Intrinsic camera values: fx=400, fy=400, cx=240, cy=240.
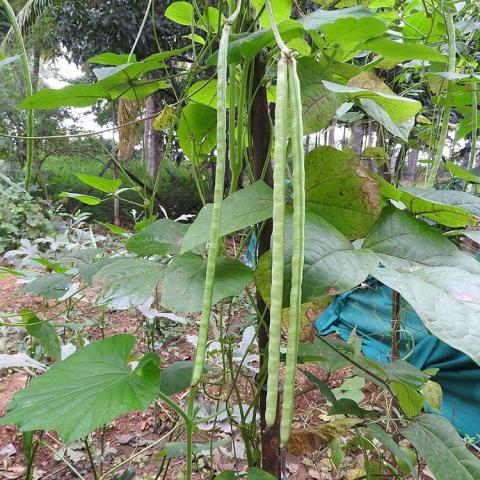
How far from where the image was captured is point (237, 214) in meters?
0.34

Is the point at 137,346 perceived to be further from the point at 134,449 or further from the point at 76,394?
the point at 76,394

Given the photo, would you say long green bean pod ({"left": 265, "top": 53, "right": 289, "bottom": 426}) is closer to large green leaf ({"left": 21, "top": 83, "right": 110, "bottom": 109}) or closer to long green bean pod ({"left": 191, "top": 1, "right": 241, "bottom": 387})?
long green bean pod ({"left": 191, "top": 1, "right": 241, "bottom": 387})

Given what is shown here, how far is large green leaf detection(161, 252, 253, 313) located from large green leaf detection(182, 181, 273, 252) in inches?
1.9

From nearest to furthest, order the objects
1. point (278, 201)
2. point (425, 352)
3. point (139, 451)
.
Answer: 1. point (278, 201)
2. point (139, 451)
3. point (425, 352)

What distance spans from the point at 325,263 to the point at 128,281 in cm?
20

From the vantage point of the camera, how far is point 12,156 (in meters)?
4.66

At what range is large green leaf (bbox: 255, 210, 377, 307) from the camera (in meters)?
0.32

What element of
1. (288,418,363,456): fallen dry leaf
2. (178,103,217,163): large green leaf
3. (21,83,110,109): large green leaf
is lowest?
(288,418,363,456): fallen dry leaf

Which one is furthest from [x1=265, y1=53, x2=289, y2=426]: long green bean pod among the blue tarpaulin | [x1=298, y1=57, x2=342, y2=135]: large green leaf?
the blue tarpaulin

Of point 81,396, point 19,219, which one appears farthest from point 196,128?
point 19,219

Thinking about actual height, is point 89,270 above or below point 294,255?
below

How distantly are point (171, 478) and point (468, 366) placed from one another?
110 centimetres

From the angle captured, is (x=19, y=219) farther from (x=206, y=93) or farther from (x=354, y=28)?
(x=354, y=28)

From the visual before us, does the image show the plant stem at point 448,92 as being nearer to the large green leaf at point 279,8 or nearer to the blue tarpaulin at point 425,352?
the large green leaf at point 279,8
